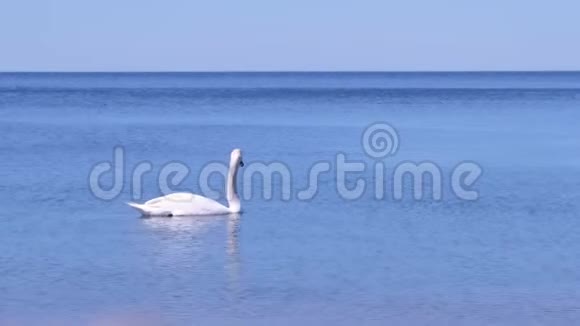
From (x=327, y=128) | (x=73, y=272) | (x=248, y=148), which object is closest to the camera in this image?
(x=73, y=272)

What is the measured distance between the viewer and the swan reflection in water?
51.5ft

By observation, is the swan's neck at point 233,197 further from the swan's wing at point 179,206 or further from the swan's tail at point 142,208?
the swan's tail at point 142,208

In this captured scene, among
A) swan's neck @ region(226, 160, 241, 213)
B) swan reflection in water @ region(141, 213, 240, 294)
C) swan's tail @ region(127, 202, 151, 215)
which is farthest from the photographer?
swan's neck @ region(226, 160, 241, 213)

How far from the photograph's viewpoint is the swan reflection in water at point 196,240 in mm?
15703

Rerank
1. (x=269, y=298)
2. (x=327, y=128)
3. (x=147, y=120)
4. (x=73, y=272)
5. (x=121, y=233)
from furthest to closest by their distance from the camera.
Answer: (x=147, y=120)
(x=327, y=128)
(x=121, y=233)
(x=73, y=272)
(x=269, y=298)

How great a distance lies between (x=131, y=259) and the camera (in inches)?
630

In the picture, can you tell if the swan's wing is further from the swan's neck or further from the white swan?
the swan's neck

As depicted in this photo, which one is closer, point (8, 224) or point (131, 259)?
point (131, 259)

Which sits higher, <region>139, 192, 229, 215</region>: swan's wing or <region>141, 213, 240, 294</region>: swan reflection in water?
<region>139, 192, 229, 215</region>: swan's wing

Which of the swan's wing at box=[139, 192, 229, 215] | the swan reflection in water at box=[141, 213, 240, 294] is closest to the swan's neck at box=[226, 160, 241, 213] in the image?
the swan reflection in water at box=[141, 213, 240, 294]

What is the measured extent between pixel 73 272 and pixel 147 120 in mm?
36697

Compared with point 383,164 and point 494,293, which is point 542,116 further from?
point 494,293

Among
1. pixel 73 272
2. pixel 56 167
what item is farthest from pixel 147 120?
pixel 73 272

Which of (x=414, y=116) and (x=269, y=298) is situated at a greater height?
(x=414, y=116)
